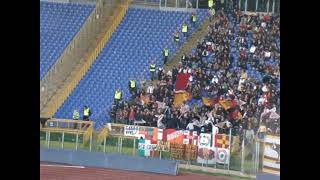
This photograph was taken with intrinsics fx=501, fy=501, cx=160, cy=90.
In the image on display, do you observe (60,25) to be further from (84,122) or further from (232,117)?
(232,117)

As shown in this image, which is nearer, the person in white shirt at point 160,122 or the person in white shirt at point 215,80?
the person in white shirt at point 160,122

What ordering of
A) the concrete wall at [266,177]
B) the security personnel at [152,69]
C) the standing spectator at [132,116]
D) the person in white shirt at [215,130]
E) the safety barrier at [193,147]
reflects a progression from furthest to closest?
1. the security personnel at [152,69]
2. the standing spectator at [132,116]
3. the person in white shirt at [215,130]
4. the safety barrier at [193,147]
5. the concrete wall at [266,177]

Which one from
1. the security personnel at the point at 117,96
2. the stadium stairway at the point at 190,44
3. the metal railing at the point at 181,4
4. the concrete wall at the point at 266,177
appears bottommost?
the concrete wall at the point at 266,177

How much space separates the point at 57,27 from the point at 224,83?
1.73m

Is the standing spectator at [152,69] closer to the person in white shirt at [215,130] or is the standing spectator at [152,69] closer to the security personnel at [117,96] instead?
the security personnel at [117,96]

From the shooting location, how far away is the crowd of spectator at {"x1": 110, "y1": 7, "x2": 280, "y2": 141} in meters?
4.59

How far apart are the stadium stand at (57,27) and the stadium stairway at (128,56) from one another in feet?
1.20

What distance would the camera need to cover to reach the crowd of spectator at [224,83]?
4.59m

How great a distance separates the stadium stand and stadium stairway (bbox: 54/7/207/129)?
37 centimetres

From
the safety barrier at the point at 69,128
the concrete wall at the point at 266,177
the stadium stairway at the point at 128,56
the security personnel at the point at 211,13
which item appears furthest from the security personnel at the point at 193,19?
the concrete wall at the point at 266,177

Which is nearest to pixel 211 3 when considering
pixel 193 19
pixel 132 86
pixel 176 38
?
pixel 193 19
